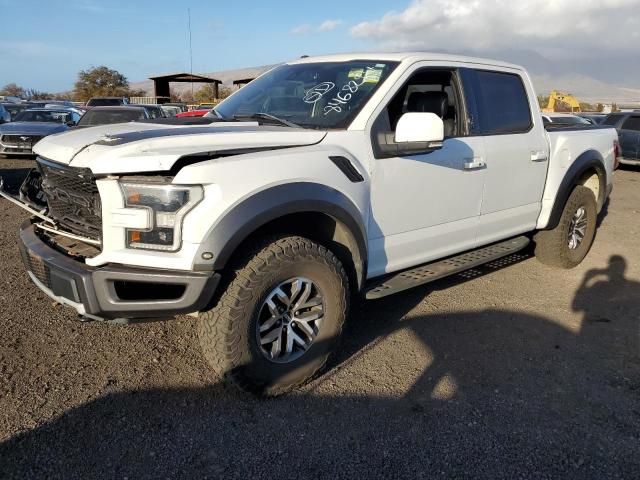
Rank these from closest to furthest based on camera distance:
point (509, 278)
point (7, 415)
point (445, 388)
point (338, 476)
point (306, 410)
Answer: point (338, 476) < point (7, 415) < point (306, 410) < point (445, 388) < point (509, 278)

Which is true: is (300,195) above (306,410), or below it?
above

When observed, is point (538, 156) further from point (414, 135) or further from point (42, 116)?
point (42, 116)

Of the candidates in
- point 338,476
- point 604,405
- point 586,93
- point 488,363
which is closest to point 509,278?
point 488,363

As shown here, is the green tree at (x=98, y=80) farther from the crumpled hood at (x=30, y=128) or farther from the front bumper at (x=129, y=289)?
the front bumper at (x=129, y=289)

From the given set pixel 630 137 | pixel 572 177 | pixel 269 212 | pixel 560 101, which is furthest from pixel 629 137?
pixel 560 101

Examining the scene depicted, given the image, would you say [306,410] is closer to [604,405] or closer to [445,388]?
[445,388]

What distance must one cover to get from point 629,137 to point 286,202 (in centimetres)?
1503

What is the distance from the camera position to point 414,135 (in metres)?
3.32

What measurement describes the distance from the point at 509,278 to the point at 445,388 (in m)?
2.48

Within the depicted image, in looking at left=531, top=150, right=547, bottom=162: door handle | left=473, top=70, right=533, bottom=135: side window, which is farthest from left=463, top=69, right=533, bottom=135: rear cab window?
left=531, top=150, right=547, bottom=162: door handle

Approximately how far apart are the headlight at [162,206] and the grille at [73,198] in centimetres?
26

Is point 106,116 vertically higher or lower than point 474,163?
lower

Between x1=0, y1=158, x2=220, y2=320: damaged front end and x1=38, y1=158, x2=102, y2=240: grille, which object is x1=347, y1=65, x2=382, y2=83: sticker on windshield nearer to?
x1=0, y1=158, x2=220, y2=320: damaged front end

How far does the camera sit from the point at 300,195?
9.82ft
